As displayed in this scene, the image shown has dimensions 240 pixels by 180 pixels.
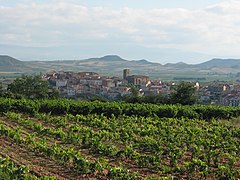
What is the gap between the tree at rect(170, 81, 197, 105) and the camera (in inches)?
1474

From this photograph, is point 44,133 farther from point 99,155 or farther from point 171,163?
point 171,163

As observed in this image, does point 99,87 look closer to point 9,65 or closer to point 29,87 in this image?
point 29,87

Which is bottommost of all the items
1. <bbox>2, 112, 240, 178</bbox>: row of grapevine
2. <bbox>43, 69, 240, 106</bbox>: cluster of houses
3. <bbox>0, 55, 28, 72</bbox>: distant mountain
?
<bbox>43, 69, 240, 106</bbox>: cluster of houses

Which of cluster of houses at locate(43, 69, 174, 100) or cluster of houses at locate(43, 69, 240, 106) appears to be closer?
cluster of houses at locate(43, 69, 240, 106)

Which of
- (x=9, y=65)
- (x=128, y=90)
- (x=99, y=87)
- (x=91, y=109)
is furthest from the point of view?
(x=9, y=65)

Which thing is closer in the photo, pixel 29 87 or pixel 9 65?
pixel 29 87

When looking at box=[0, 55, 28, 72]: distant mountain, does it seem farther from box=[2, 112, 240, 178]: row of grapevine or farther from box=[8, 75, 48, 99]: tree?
box=[2, 112, 240, 178]: row of grapevine

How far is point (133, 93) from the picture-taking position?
137 feet

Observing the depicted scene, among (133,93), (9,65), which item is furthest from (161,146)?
(9,65)

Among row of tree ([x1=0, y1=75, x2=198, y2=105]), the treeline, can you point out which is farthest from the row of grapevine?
row of tree ([x1=0, y1=75, x2=198, y2=105])

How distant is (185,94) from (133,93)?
20.5 feet

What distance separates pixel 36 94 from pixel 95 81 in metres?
54.3

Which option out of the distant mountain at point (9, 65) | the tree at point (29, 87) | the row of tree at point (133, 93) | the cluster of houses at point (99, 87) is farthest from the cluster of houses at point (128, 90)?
the distant mountain at point (9, 65)

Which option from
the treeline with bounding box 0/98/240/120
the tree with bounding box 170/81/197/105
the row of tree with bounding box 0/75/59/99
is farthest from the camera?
the row of tree with bounding box 0/75/59/99
